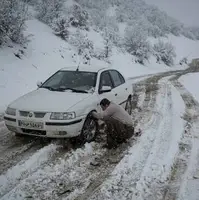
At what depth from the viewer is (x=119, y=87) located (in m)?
7.74

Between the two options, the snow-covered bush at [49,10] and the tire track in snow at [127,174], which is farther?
the snow-covered bush at [49,10]

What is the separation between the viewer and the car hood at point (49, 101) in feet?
18.1

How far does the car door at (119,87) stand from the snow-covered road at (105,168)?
1.19 meters

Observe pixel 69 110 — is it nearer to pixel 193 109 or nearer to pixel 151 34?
pixel 193 109

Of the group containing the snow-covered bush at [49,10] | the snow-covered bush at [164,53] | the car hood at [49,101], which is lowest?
the car hood at [49,101]

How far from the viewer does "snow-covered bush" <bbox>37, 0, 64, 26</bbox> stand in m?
25.1

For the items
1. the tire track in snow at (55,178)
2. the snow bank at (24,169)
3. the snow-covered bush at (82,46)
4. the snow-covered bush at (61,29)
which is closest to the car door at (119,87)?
the tire track in snow at (55,178)

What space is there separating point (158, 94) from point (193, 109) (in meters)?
3.23

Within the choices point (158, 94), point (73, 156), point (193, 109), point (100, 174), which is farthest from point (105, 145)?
point (158, 94)

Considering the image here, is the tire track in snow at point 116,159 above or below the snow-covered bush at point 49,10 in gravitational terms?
below

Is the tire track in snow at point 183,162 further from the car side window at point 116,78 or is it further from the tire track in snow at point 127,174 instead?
the car side window at point 116,78

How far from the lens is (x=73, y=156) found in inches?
210

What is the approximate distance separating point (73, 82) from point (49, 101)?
1.15 m

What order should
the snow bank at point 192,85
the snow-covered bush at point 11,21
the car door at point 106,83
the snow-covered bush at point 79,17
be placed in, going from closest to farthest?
the car door at point 106,83
the snow bank at point 192,85
the snow-covered bush at point 11,21
the snow-covered bush at point 79,17
